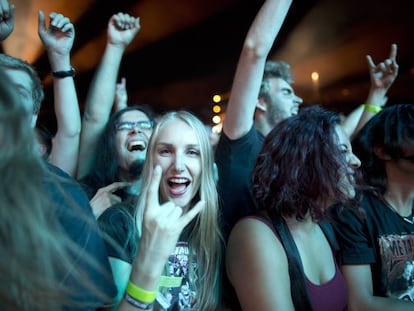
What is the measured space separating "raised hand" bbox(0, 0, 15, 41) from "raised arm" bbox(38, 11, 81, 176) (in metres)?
0.19

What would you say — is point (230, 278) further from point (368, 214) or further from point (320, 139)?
point (368, 214)

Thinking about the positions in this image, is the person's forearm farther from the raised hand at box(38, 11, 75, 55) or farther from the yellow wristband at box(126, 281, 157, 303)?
the yellow wristband at box(126, 281, 157, 303)

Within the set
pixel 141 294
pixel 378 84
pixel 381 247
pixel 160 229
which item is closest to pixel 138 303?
pixel 141 294

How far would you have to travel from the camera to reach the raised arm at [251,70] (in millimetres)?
1372

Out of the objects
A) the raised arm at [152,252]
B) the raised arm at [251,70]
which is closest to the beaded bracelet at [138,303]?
the raised arm at [152,252]

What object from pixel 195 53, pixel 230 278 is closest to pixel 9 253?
pixel 230 278

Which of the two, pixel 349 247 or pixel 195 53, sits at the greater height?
pixel 195 53

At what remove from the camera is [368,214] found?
157cm

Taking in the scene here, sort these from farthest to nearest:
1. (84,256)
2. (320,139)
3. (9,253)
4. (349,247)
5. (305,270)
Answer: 1. (349,247)
2. (320,139)
3. (305,270)
4. (84,256)
5. (9,253)

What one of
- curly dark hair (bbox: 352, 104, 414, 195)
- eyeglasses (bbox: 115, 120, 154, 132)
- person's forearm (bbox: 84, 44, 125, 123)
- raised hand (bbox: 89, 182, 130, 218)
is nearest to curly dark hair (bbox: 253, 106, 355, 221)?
curly dark hair (bbox: 352, 104, 414, 195)

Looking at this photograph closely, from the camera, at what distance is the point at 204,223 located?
4.28 feet

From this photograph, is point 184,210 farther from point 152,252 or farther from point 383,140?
point 383,140

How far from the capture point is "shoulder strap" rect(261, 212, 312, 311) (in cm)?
115

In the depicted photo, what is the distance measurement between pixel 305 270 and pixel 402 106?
0.99 m
